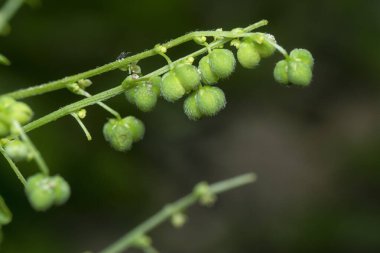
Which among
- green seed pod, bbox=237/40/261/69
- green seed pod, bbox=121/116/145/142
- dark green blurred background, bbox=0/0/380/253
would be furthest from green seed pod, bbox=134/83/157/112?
dark green blurred background, bbox=0/0/380/253

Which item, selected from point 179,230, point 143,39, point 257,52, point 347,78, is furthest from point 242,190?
point 257,52

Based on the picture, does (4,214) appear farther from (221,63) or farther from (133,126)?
(221,63)

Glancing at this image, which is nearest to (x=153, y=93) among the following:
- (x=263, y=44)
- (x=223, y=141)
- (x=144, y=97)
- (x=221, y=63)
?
(x=144, y=97)

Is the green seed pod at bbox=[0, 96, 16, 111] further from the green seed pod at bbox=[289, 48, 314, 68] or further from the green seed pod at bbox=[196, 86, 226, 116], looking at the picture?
the green seed pod at bbox=[289, 48, 314, 68]

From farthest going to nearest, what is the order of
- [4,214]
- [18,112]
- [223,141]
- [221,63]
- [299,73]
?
[223,141] → [4,214] → [299,73] → [221,63] → [18,112]

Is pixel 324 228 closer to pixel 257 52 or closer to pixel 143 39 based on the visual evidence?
pixel 143 39

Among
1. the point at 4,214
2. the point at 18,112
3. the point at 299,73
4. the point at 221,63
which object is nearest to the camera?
the point at 18,112

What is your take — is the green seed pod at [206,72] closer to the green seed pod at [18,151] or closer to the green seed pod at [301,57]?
the green seed pod at [301,57]
